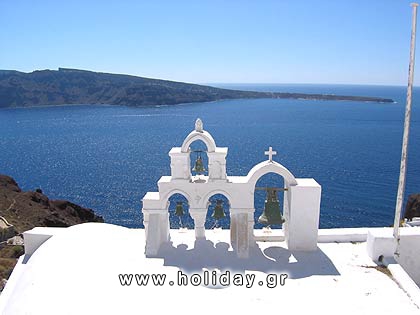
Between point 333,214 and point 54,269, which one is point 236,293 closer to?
point 54,269

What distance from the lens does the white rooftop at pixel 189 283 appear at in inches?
350

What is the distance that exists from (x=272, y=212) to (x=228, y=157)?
2230 inches

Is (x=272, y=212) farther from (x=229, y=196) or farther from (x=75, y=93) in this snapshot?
(x=75, y=93)

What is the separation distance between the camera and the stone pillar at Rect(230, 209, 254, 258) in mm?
11320

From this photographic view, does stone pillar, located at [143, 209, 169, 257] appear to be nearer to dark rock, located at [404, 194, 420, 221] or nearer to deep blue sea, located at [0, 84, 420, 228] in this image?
deep blue sea, located at [0, 84, 420, 228]

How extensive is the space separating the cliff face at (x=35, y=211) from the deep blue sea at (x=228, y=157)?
Answer: 380 centimetres

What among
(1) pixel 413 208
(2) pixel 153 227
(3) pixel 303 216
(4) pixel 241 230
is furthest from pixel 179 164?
(1) pixel 413 208

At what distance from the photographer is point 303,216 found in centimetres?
1168

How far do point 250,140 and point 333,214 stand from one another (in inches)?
1778

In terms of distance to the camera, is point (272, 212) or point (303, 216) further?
point (303, 216)

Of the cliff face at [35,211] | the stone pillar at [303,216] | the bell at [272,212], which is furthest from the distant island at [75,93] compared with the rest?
the stone pillar at [303,216]

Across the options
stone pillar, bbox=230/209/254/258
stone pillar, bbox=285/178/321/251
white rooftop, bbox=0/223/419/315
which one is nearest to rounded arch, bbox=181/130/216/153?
stone pillar, bbox=230/209/254/258

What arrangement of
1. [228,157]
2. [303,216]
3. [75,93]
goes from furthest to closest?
1. [75,93]
2. [228,157]
3. [303,216]

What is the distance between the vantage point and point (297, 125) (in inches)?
4306
